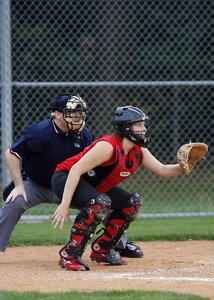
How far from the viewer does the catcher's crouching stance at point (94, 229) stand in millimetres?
6559

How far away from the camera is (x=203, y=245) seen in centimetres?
834

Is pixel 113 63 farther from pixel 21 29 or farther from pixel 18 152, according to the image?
pixel 18 152

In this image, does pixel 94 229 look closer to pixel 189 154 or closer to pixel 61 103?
pixel 189 154

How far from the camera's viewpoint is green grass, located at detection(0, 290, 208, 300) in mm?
5223

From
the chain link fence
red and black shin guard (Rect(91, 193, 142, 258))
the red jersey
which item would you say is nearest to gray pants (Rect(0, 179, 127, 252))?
red and black shin guard (Rect(91, 193, 142, 258))

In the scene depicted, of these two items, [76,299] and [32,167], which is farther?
[32,167]

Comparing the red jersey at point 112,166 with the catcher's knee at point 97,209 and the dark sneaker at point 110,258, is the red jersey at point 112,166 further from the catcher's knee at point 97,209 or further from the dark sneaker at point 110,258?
the dark sneaker at point 110,258

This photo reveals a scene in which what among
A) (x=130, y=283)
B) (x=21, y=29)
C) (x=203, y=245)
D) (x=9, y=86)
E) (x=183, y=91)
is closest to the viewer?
(x=130, y=283)

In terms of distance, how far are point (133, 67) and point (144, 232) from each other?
2.66 metres

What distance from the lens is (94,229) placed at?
6621mm

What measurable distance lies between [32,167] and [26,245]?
1.37m

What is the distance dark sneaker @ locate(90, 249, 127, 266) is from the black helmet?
87 cm

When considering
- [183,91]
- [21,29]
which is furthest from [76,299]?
[183,91]

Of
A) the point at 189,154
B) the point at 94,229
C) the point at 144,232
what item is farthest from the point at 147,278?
the point at 144,232
